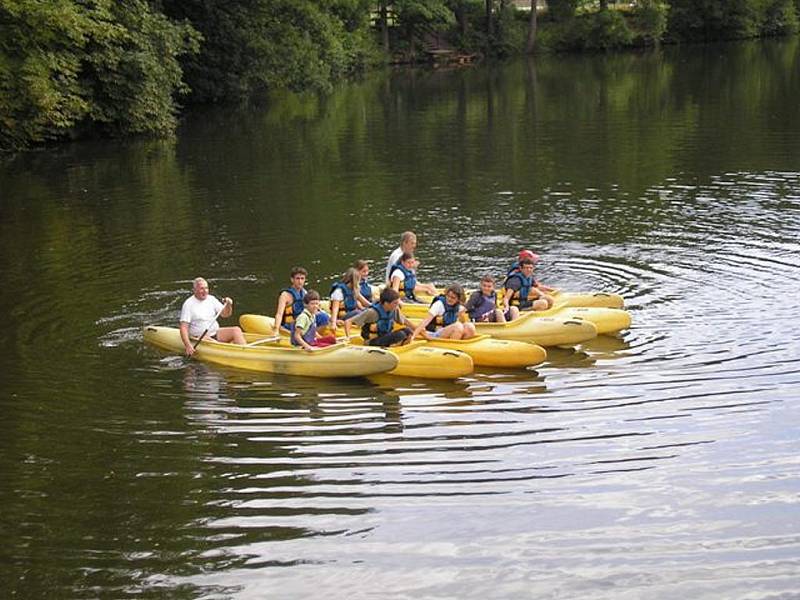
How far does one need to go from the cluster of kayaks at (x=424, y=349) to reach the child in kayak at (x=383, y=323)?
7.3 inches

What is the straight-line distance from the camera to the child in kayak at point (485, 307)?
17.0 m

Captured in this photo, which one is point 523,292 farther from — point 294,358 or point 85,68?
point 85,68

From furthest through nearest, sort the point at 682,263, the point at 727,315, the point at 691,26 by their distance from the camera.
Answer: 1. the point at 691,26
2. the point at 682,263
3. the point at 727,315

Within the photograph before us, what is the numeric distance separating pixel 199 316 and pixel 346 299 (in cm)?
204

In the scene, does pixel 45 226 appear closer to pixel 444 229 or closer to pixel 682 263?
pixel 444 229

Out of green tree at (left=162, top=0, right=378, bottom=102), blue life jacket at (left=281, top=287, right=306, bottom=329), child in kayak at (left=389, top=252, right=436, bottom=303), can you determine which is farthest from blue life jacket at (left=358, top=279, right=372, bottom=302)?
green tree at (left=162, top=0, right=378, bottom=102)

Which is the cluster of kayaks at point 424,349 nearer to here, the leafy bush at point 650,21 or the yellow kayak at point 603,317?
the yellow kayak at point 603,317

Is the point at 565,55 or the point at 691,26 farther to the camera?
the point at 691,26

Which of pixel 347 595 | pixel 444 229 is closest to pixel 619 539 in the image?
pixel 347 595

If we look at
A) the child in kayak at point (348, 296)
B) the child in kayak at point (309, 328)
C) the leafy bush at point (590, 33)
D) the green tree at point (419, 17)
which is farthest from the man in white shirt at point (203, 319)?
the leafy bush at point (590, 33)

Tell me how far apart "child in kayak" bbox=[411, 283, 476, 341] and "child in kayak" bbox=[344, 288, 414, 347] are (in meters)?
0.23

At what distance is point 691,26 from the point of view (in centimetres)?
8500

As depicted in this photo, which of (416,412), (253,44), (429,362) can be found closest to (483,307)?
(429,362)

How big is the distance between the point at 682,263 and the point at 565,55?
6078 cm
